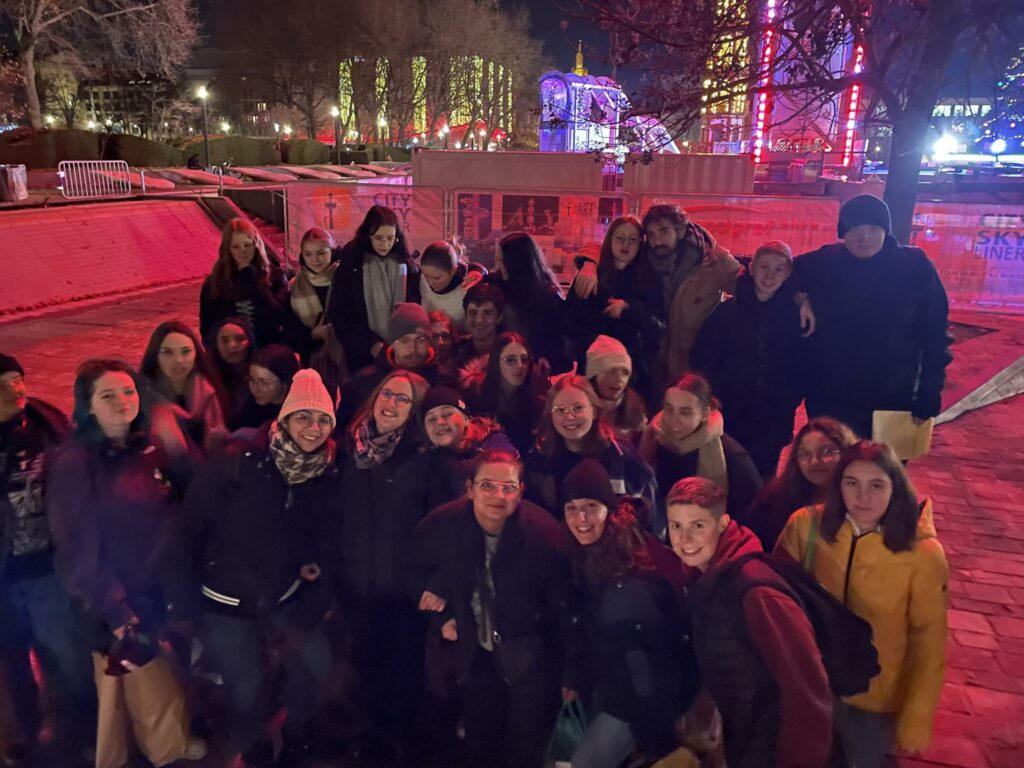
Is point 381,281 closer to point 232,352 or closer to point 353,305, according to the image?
point 353,305

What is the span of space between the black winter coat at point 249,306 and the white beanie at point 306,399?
1.88 meters

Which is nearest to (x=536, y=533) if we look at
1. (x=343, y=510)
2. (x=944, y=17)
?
(x=343, y=510)

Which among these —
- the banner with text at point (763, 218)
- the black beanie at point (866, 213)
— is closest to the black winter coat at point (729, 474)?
the black beanie at point (866, 213)

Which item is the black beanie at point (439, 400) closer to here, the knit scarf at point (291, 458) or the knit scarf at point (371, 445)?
the knit scarf at point (371, 445)

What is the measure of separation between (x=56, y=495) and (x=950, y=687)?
152 inches

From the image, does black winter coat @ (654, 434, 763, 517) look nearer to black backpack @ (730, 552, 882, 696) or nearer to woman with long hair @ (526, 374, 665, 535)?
woman with long hair @ (526, 374, 665, 535)

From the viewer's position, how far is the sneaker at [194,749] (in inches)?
118

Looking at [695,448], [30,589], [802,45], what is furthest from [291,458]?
[802,45]

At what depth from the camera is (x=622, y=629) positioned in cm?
264

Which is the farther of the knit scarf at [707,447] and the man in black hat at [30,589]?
the knit scarf at [707,447]

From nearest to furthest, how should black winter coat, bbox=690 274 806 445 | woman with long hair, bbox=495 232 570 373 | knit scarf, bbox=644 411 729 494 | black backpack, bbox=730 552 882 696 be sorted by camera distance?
black backpack, bbox=730 552 882 696 → knit scarf, bbox=644 411 729 494 → black winter coat, bbox=690 274 806 445 → woman with long hair, bbox=495 232 570 373

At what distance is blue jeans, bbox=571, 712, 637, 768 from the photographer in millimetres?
2715

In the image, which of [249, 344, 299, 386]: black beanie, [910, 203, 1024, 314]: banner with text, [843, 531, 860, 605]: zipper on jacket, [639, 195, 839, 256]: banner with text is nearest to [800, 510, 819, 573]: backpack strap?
[843, 531, 860, 605]: zipper on jacket

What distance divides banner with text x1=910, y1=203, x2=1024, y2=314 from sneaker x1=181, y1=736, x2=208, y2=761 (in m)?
10.3
